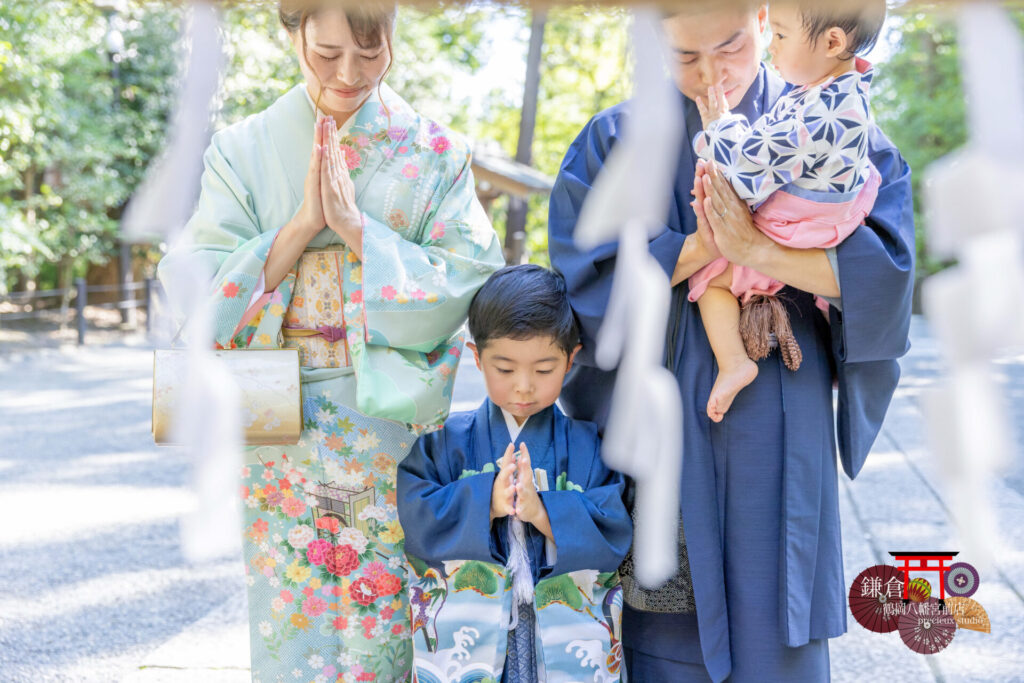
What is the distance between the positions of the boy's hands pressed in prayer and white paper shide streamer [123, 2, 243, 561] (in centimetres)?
77

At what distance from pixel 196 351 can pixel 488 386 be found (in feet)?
3.09

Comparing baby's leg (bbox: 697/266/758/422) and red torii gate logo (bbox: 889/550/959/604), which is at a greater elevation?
baby's leg (bbox: 697/266/758/422)

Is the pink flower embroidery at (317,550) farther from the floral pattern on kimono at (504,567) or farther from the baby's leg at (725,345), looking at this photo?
the baby's leg at (725,345)

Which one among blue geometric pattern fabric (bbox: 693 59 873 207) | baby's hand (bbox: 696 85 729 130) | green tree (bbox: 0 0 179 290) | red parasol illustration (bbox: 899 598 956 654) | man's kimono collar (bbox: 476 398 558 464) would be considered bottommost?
red parasol illustration (bbox: 899 598 956 654)

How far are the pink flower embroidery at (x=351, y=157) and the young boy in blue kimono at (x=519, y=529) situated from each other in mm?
340

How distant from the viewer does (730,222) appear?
148 cm

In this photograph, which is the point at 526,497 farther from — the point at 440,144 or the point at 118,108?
the point at 118,108

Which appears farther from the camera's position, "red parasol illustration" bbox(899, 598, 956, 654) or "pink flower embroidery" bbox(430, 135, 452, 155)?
"red parasol illustration" bbox(899, 598, 956, 654)

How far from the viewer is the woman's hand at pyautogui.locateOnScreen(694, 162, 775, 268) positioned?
147cm

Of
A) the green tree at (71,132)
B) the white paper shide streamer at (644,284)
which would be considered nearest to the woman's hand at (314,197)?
the white paper shide streamer at (644,284)

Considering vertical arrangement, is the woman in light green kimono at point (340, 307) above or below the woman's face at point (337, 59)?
below

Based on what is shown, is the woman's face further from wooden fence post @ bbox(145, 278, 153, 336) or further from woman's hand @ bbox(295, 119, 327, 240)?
wooden fence post @ bbox(145, 278, 153, 336)

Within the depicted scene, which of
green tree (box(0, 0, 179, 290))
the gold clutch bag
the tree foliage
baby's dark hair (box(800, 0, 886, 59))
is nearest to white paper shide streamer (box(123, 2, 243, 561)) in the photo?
the gold clutch bag

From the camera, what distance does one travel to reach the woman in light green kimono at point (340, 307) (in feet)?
5.36
